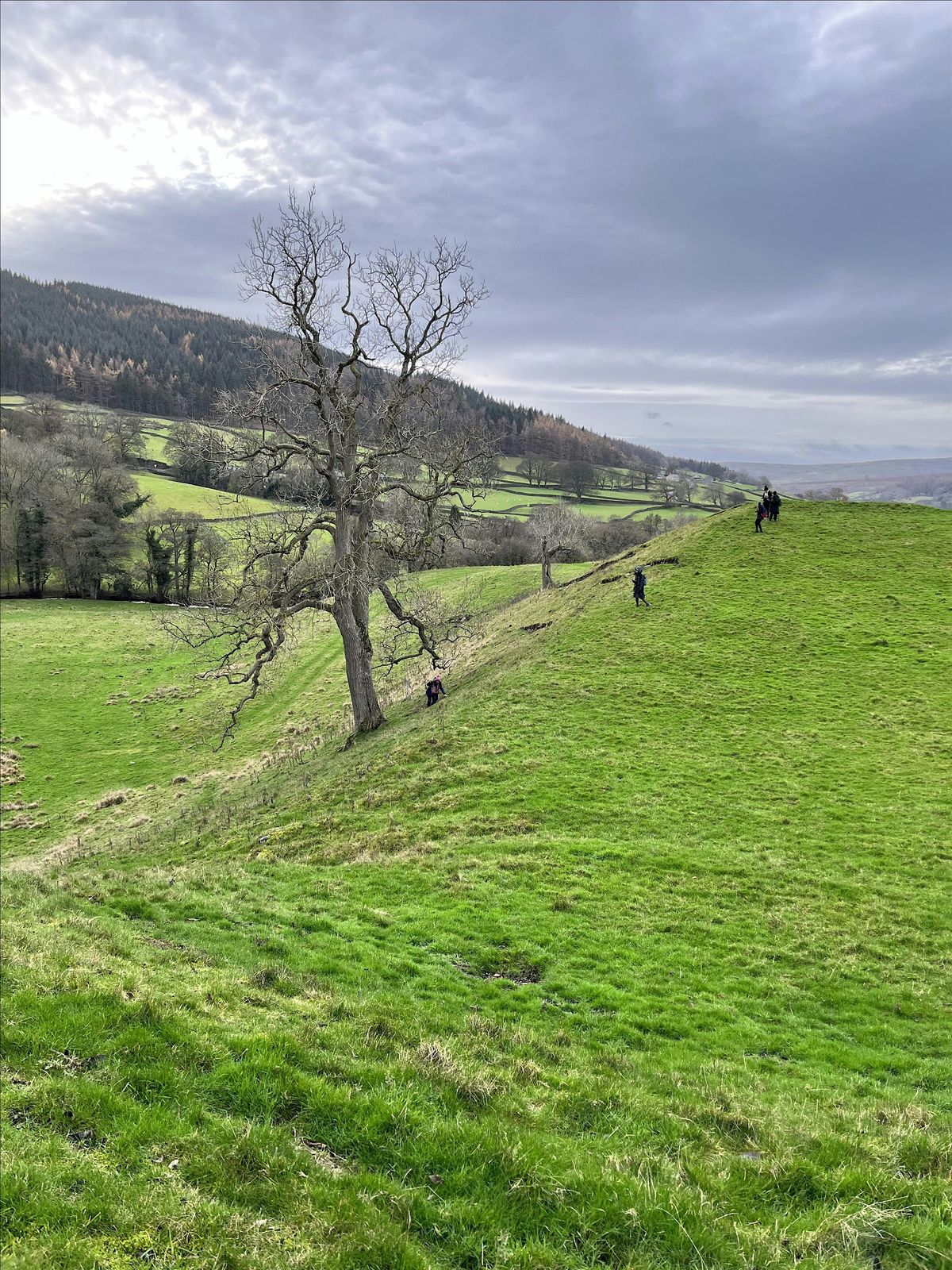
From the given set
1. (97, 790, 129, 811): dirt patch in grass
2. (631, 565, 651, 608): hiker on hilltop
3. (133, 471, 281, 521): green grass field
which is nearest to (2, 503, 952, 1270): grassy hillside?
(97, 790, 129, 811): dirt patch in grass

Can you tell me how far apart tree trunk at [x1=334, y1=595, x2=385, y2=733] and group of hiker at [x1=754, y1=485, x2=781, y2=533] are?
89.8 feet

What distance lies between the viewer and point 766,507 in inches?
1578

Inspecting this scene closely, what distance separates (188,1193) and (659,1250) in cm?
373

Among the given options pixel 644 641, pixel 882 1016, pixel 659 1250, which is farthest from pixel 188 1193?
pixel 644 641

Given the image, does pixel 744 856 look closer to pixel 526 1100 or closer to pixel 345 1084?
pixel 526 1100

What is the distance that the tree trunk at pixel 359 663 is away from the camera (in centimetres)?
2547

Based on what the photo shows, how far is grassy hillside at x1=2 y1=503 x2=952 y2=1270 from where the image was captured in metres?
5.00

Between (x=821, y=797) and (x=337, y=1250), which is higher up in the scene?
(x=337, y=1250)

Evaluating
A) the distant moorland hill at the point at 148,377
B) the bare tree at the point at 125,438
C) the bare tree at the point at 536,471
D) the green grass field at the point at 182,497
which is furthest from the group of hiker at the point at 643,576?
the distant moorland hill at the point at 148,377

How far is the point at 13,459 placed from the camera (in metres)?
72.9

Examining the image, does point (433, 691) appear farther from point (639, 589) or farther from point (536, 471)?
point (536, 471)

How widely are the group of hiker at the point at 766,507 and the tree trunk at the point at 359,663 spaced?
2737cm

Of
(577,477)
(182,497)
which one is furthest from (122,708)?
(577,477)

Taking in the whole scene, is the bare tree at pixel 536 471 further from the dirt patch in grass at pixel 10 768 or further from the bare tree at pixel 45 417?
the dirt patch in grass at pixel 10 768
